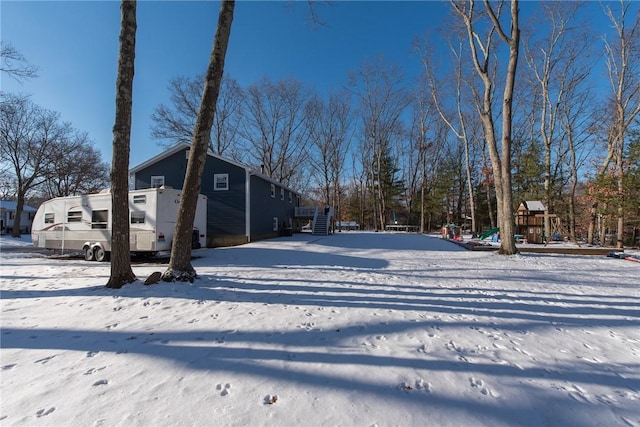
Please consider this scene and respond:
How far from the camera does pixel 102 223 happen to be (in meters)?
10.3

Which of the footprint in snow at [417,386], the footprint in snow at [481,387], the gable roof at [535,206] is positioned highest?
the gable roof at [535,206]

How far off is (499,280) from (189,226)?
6884 mm

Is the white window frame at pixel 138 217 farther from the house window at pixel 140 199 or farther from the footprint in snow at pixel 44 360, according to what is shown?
the footprint in snow at pixel 44 360

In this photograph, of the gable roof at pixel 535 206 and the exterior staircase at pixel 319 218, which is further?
the exterior staircase at pixel 319 218

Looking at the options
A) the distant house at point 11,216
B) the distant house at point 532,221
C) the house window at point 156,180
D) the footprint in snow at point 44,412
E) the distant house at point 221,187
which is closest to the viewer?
the footprint in snow at point 44,412

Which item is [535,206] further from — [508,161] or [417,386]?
[417,386]

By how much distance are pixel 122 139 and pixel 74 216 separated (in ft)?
25.4

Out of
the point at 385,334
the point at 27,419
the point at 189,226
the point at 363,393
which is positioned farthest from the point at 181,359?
the point at 189,226

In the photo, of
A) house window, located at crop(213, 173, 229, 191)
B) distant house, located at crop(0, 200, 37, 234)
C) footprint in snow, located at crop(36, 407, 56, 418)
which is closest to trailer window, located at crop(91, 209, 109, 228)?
house window, located at crop(213, 173, 229, 191)

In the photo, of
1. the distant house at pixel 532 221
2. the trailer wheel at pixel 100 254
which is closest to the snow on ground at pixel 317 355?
the trailer wheel at pixel 100 254

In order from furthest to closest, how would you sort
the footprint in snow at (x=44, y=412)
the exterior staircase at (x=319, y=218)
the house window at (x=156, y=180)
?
the exterior staircase at (x=319, y=218)
the house window at (x=156, y=180)
the footprint in snow at (x=44, y=412)

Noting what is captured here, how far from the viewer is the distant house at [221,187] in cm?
1468

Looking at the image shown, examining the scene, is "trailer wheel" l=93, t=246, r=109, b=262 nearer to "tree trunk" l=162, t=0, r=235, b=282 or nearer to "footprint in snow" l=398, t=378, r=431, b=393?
"tree trunk" l=162, t=0, r=235, b=282

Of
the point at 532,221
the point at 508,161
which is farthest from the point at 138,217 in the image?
the point at 532,221
